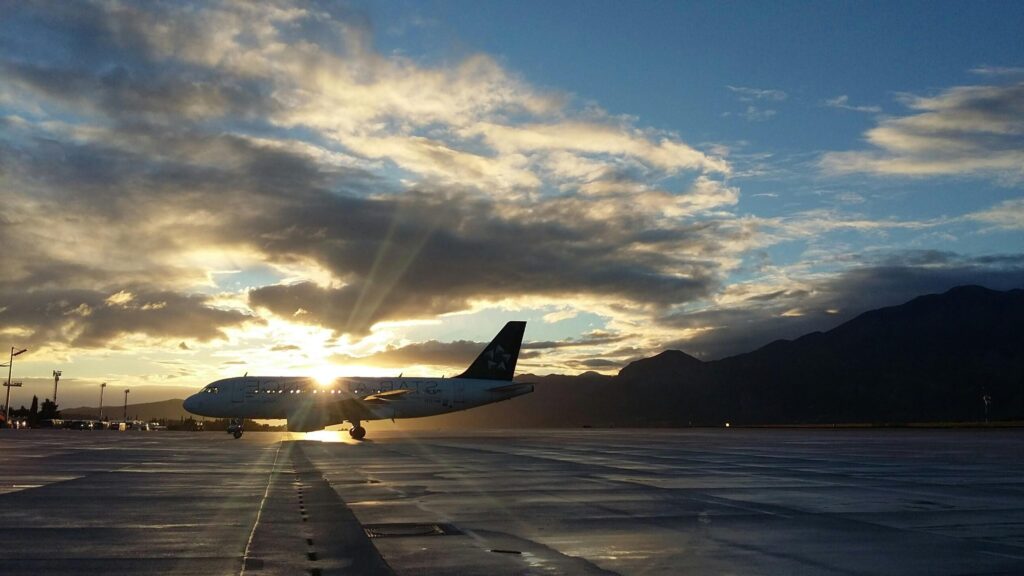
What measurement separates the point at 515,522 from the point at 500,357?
66.6 meters

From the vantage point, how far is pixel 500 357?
78.4 meters

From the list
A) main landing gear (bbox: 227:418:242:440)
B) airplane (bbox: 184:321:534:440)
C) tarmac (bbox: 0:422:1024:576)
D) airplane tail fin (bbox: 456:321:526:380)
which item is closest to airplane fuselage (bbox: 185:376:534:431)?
airplane (bbox: 184:321:534:440)

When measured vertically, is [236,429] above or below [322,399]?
below

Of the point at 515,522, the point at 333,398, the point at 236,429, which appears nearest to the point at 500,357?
the point at 333,398

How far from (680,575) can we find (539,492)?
28.7 ft

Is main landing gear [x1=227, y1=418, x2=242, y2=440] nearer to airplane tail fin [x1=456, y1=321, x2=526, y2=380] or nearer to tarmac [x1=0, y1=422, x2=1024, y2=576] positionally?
airplane tail fin [x1=456, y1=321, x2=526, y2=380]

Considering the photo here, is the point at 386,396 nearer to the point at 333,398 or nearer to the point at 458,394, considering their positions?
the point at 333,398

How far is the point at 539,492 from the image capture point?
653 inches

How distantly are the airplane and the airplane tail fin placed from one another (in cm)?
327

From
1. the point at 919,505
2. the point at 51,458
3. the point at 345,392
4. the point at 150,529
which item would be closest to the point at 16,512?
Result: the point at 150,529

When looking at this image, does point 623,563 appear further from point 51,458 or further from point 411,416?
point 411,416

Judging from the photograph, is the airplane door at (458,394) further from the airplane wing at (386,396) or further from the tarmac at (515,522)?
the tarmac at (515,522)

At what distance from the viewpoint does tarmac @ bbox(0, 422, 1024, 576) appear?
865 cm

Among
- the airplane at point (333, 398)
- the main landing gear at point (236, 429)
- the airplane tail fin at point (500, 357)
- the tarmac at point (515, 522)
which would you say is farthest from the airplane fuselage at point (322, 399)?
the tarmac at point (515, 522)
